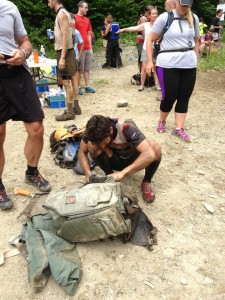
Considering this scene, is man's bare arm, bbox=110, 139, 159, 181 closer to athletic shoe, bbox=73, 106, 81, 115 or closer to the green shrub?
athletic shoe, bbox=73, 106, 81, 115

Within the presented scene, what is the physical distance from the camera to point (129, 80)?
8.52 m

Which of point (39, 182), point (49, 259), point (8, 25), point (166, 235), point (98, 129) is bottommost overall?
point (166, 235)

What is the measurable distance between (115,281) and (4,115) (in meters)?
1.68

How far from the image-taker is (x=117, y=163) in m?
3.18

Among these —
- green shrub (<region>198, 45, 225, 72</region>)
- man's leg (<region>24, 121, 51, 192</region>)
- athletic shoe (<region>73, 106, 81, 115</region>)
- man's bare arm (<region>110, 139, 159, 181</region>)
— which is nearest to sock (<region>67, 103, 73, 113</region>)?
athletic shoe (<region>73, 106, 81, 115</region>)

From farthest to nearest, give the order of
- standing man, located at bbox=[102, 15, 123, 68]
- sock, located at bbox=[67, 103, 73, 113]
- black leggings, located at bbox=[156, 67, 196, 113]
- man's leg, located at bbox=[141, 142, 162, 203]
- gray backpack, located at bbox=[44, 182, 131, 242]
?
standing man, located at bbox=[102, 15, 123, 68] < sock, located at bbox=[67, 103, 73, 113] < black leggings, located at bbox=[156, 67, 196, 113] < man's leg, located at bbox=[141, 142, 162, 203] < gray backpack, located at bbox=[44, 182, 131, 242]

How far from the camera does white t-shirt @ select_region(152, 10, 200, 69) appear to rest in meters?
3.94

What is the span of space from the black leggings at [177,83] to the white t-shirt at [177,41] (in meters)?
0.08

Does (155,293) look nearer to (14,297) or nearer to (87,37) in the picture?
(14,297)

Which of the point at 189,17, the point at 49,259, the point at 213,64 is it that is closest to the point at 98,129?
the point at 49,259

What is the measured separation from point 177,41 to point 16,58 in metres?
2.28

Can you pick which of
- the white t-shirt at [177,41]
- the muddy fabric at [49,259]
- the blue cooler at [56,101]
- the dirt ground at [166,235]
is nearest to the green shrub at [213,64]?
the dirt ground at [166,235]

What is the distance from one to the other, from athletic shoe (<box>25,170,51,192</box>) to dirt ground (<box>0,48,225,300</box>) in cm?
18

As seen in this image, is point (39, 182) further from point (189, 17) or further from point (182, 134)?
point (189, 17)
